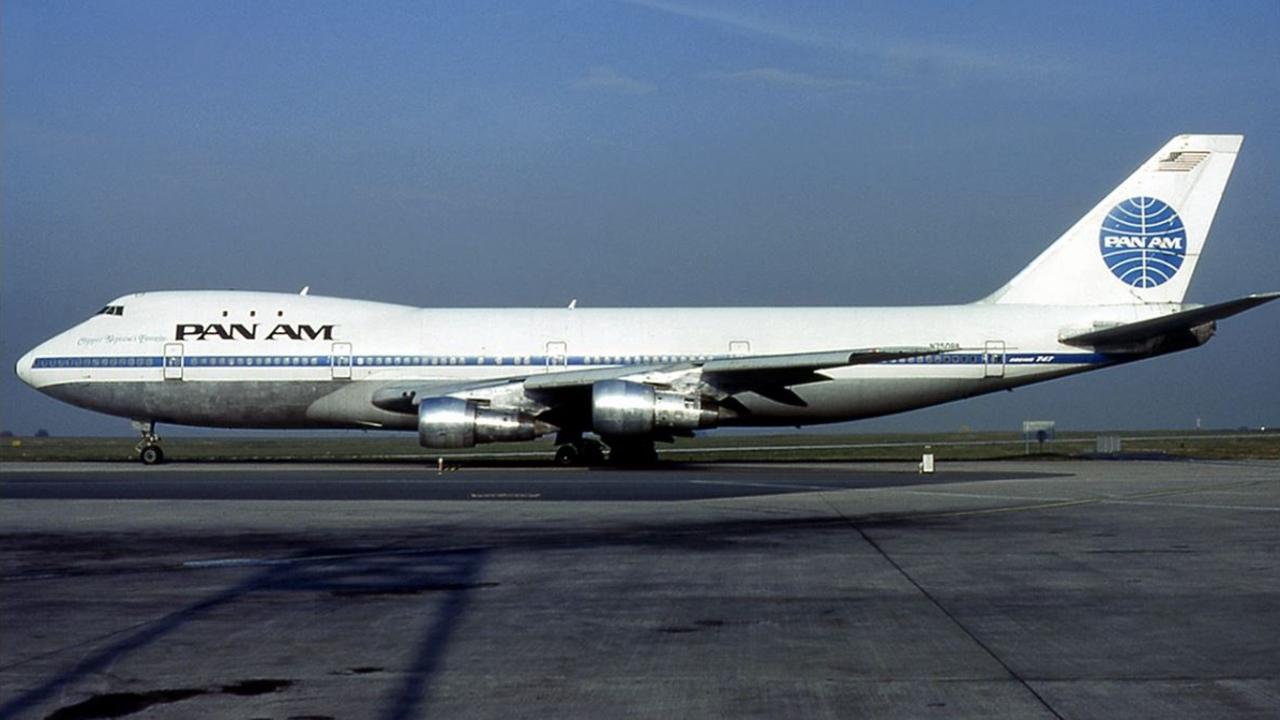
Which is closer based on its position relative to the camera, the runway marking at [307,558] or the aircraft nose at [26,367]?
the runway marking at [307,558]

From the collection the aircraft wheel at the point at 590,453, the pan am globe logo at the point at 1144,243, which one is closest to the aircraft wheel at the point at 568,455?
the aircraft wheel at the point at 590,453

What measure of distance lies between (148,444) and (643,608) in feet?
95.8

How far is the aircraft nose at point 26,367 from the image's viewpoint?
118ft

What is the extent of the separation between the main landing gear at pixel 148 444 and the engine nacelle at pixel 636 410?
1283 centimetres

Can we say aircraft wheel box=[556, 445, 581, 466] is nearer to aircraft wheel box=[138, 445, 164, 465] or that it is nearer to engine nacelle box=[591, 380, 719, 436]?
engine nacelle box=[591, 380, 719, 436]

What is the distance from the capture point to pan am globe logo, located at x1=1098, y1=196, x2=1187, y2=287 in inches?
1346

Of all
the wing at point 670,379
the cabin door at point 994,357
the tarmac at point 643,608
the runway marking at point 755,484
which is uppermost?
the cabin door at point 994,357

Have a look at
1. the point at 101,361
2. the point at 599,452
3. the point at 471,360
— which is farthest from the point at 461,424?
the point at 101,361

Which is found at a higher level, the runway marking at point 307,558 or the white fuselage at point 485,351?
the white fuselage at point 485,351

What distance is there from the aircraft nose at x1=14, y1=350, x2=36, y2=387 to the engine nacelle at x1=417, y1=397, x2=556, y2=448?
11926 mm

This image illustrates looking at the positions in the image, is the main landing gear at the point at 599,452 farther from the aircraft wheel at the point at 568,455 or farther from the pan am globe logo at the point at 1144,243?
the pan am globe logo at the point at 1144,243

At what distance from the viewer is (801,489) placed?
76.9 feet

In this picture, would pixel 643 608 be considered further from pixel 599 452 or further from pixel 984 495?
pixel 599 452

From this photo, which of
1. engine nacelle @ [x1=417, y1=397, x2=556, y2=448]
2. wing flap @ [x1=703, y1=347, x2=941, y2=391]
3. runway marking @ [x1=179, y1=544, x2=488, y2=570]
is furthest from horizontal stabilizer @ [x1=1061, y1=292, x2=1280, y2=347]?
runway marking @ [x1=179, y1=544, x2=488, y2=570]
